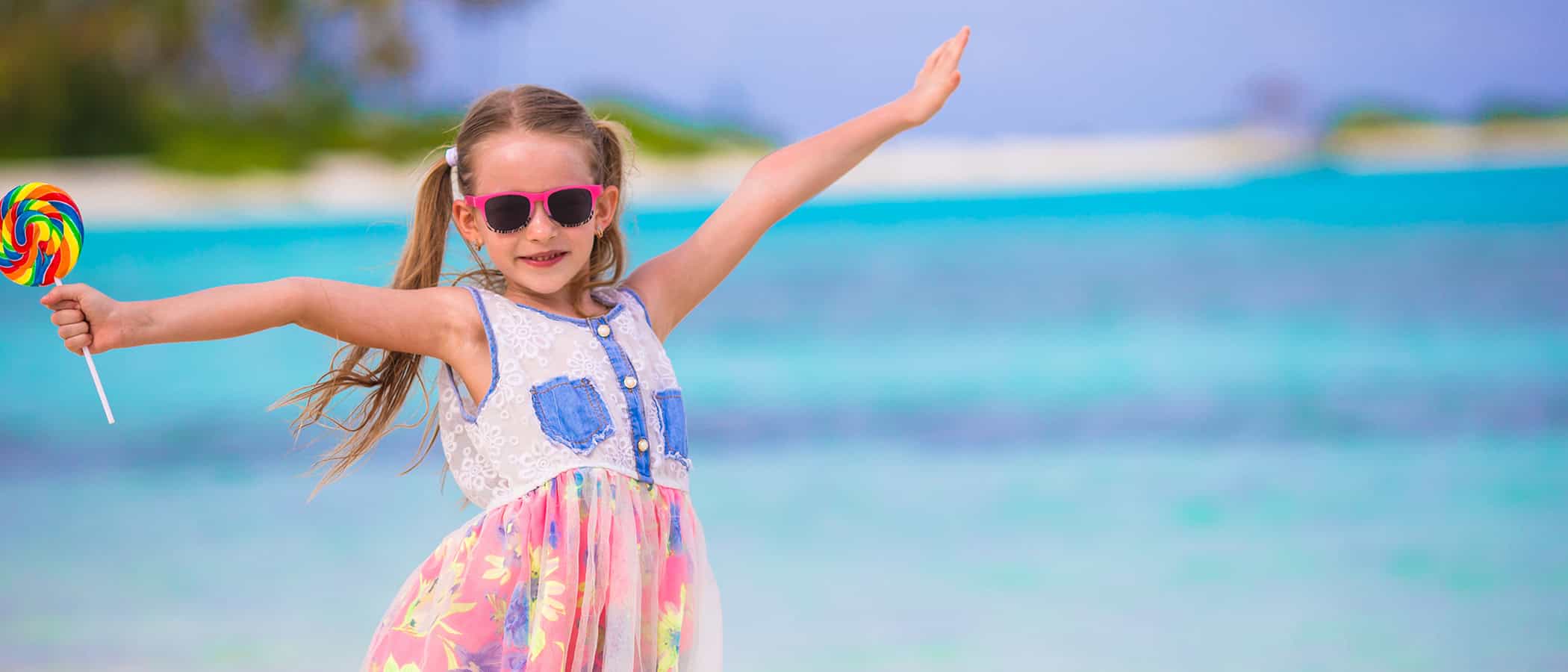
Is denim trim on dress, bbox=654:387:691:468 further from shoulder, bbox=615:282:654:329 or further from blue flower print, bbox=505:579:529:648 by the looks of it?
blue flower print, bbox=505:579:529:648

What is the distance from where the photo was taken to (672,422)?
201cm

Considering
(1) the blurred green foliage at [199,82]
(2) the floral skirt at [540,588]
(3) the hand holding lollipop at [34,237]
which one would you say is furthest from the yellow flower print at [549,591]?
(1) the blurred green foliage at [199,82]

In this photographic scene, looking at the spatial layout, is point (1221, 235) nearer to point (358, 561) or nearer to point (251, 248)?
point (251, 248)

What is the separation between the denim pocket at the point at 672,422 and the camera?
2.00 meters

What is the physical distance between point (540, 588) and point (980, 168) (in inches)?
690

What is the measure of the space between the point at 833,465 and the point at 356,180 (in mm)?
14768

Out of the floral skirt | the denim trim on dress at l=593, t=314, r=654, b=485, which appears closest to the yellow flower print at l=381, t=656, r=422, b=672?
the floral skirt

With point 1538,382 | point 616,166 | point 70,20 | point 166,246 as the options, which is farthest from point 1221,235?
point 70,20

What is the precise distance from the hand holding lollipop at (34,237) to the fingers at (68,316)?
3.4 inches

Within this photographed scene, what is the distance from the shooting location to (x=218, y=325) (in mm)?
1691

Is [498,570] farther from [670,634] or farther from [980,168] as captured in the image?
[980,168]

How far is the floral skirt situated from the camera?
1.89 meters

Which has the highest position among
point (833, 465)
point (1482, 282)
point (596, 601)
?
point (1482, 282)

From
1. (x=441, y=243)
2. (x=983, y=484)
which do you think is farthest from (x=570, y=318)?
(x=983, y=484)
